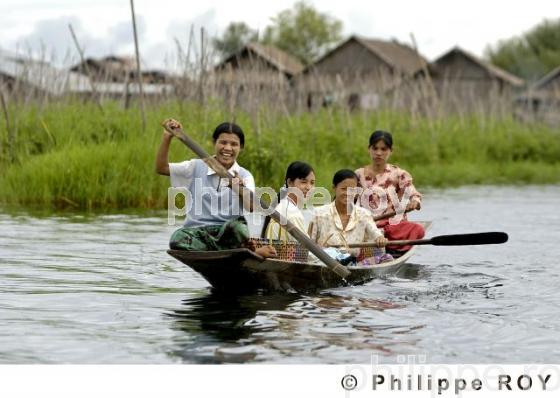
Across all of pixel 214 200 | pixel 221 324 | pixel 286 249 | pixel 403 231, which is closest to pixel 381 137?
pixel 403 231

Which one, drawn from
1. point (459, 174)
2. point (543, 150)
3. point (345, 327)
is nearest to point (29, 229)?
point (345, 327)

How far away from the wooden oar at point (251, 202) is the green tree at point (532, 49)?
48.1 metres

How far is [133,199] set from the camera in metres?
12.5

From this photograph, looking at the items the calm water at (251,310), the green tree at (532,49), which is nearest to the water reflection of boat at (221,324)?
the calm water at (251,310)

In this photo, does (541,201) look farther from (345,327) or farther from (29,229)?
(345,327)

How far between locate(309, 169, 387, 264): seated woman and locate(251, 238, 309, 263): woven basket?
57cm

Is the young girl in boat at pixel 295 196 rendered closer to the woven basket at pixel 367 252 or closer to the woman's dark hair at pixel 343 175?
the woman's dark hair at pixel 343 175

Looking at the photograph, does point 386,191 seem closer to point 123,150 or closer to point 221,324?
point 221,324

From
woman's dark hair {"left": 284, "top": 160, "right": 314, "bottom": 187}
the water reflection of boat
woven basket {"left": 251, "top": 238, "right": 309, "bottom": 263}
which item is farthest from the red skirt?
the water reflection of boat

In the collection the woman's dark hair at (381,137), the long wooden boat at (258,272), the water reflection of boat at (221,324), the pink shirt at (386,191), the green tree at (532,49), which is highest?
the green tree at (532,49)

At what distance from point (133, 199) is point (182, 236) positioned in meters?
5.53

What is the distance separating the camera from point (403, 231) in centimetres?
886

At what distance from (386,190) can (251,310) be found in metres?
2.48

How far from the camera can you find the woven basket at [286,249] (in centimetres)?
745
